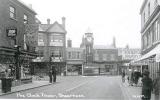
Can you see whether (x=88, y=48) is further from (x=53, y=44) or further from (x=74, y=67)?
(x=53, y=44)

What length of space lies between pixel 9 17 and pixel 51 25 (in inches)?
1309

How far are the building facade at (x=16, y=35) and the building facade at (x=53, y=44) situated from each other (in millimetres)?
26705

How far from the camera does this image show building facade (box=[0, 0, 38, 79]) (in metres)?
24.7

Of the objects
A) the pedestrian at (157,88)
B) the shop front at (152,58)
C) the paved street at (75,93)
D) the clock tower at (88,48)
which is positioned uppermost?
the clock tower at (88,48)

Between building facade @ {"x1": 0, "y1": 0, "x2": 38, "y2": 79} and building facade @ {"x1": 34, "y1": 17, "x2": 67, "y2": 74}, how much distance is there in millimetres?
26705

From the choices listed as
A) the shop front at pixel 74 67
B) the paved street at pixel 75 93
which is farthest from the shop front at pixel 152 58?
the shop front at pixel 74 67

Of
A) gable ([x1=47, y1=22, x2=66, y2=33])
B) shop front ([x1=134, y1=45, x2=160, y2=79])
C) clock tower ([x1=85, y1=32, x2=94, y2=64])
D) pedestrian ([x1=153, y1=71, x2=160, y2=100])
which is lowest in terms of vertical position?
pedestrian ([x1=153, y1=71, x2=160, y2=100])

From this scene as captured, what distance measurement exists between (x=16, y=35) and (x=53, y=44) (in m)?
37.3

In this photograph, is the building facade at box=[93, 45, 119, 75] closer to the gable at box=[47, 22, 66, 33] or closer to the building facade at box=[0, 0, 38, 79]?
the gable at box=[47, 22, 66, 33]

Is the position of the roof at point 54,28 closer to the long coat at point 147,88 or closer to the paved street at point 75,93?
the paved street at point 75,93

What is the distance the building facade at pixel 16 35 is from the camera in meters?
24.7

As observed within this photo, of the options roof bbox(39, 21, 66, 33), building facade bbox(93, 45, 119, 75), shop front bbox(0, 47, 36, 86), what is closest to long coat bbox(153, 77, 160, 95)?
shop front bbox(0, 47, 36, 86)

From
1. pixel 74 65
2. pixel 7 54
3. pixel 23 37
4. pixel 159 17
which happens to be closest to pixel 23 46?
pixel 23 37

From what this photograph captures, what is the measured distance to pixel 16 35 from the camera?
22.8 m
